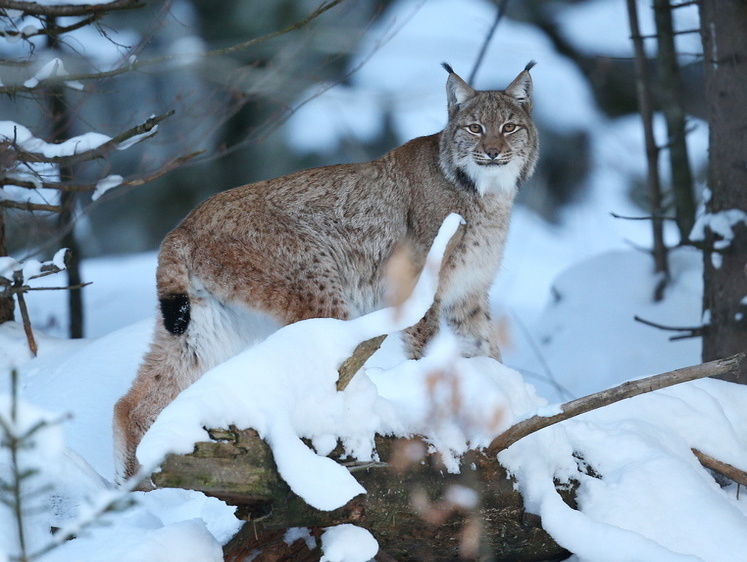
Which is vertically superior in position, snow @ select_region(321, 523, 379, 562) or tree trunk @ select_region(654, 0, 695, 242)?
tree trunk @ select_region(654, 0, 695, 242)

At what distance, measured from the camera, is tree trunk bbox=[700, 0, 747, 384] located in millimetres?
5293

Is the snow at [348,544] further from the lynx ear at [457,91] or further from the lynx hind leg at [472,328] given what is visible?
the lynx ear at [457,91]

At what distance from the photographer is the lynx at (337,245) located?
4.32 meters

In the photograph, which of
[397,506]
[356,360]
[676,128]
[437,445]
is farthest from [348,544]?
[676,128]

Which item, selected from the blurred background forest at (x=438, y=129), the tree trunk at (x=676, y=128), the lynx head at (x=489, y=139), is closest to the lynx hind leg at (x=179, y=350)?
the lynx head at (x=489, y=139)

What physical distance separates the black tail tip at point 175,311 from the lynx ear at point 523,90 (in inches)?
86.1

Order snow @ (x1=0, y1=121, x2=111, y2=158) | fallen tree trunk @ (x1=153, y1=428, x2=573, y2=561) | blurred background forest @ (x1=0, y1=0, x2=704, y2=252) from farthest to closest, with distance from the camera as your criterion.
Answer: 1. blurred background forest @ (x1=0, y1=0, x2=704, y2=252)
2. snow @ (x1=0, y1=121, x2=111, y2=158)
3. fallen tree trunk @ (x1=153, y1=428, x2=573, y2=561)

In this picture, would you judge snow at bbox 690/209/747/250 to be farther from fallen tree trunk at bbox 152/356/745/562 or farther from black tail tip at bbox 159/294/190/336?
black tail tip at bbox 159/294/190/336

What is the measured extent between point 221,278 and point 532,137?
6.45 ft

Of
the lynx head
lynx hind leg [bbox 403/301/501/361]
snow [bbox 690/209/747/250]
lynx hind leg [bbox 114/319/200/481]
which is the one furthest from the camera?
snow [bbox 690/209/747/250]

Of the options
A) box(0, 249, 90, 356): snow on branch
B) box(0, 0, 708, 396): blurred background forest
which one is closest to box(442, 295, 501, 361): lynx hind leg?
box(0, 249, 90, 356): snow on branch

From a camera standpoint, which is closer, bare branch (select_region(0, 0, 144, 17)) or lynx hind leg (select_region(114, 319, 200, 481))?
lynx hind leg (select_region(114, 319, 200, 481))

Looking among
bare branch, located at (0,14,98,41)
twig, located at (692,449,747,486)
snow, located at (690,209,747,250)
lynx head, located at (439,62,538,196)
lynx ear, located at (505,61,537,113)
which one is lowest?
twig, located at (692,449,747,486)

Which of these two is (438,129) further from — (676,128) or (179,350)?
(179,350)
